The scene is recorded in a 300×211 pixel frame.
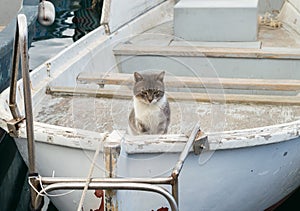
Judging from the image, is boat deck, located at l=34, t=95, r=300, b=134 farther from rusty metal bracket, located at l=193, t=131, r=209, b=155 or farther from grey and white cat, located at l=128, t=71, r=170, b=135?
rusty metal bracket, located at l=193, t=131, r=209, b=155

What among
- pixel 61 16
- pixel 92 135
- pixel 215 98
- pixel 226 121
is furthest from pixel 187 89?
pixel 61 16

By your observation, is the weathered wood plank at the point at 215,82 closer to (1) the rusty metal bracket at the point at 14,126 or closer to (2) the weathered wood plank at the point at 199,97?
(2) the weathered wood plank at the point at 199,97

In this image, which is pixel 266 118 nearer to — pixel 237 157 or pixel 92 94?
pixel 237 157

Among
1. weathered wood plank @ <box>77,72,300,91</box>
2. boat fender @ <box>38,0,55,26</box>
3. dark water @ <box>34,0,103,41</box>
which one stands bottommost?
dark water @ <box>34,0,103,41</box>

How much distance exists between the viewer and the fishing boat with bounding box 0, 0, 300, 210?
2.46 meters

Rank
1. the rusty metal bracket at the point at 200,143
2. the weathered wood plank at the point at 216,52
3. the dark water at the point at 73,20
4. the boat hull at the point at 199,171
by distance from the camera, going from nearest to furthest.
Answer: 1. the rusty metal bracket at the point at 200,143
2. the boat hull at the point at 199,171
3. the weathered wood plank at the point at 216,52
4. the dark water at the point at 73,20

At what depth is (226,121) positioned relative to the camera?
10.6 ft

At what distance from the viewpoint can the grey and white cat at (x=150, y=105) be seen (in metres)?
2.52

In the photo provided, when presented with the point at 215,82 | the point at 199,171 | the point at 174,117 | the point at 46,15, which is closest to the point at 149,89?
the point at 199,171

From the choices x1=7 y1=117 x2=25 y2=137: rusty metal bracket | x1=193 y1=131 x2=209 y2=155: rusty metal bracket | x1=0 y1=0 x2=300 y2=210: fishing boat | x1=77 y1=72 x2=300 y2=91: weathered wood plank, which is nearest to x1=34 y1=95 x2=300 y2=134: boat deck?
x1=0 y1=0 x2=300 y2=210: fishing boat

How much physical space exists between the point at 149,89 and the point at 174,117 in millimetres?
844

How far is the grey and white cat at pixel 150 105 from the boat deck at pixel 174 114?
435 mm

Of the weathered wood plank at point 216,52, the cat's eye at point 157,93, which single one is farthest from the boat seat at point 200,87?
the cat's eye at point 157,93

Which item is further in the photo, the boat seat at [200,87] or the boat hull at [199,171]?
the boat seat at [200,87]
